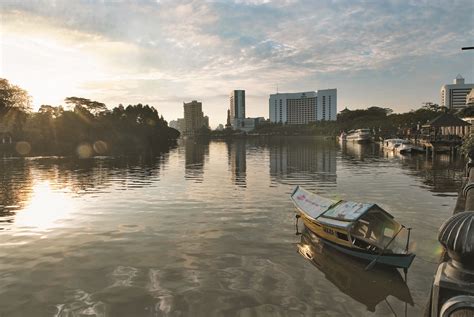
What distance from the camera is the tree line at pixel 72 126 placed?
391ft

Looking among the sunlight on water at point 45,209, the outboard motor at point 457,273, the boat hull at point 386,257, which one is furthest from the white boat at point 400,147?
the outboard motor at point 457,273

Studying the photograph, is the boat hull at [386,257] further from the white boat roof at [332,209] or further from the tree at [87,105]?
the tree at [87,105]

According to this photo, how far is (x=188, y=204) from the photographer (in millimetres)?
30625

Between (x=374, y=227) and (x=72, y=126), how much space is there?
135574 millimetres

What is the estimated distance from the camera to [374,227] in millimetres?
17094

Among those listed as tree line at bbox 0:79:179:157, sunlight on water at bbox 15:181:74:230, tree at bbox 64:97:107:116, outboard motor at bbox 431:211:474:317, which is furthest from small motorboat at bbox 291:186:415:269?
tree at bbox 64:97:107:116

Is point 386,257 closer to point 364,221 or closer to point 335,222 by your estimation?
point 364,221

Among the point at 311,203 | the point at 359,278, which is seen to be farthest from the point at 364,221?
the point at 311,203

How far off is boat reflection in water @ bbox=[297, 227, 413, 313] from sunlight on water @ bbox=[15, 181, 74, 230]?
57.5 ft

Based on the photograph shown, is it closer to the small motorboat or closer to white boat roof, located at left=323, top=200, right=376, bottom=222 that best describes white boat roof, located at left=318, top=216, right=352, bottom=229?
the small motorboat

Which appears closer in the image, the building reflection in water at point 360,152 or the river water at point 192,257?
the river water at point 192,257

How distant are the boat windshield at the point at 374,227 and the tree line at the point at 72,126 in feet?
323

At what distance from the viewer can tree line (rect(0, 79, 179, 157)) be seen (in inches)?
4692

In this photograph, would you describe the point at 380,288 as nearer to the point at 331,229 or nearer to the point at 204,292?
the point at 331,229
